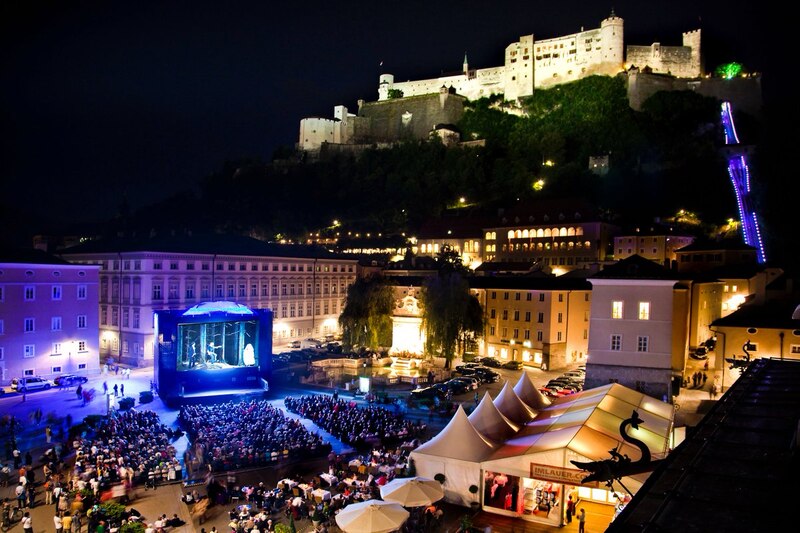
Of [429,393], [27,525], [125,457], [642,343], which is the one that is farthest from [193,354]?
[642,343]

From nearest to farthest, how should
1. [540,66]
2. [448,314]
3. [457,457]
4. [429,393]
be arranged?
[457,457]
[429,393]
[448,314]
[540,66]

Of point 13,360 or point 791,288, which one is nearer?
point 13,360

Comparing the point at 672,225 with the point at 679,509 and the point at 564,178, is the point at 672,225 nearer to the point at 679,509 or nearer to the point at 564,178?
the point at 564,178

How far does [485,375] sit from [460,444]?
18473 millimetres

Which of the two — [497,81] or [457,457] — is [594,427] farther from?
[497,81]

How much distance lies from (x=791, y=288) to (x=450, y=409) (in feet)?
77.7

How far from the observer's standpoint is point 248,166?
108312 millimetres

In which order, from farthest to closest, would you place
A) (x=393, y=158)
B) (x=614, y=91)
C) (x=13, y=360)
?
(x=393, y=158) < (x=614, y=91) < (x=13, y=360)

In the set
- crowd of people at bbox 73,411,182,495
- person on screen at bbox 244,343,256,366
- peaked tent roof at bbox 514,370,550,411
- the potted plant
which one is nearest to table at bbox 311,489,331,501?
the potted plant

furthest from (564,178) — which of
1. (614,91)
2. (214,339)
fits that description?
(214,339)

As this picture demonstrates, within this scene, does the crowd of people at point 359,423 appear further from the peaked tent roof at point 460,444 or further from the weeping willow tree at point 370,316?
the weeping willow tree at point 370,316

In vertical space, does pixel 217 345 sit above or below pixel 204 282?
below

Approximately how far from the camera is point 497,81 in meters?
97.9

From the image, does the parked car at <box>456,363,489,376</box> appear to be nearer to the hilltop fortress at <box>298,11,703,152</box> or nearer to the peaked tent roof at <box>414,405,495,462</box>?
the peaked tent roof at <box>414,405,495,462</box>
